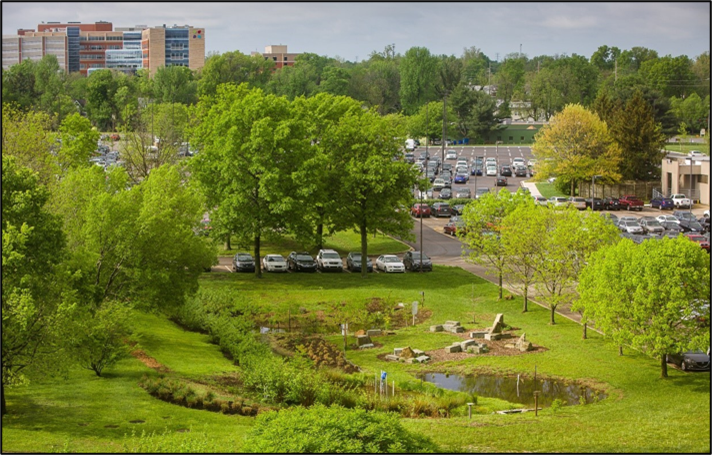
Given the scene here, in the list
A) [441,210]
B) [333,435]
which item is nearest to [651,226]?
[441,210]

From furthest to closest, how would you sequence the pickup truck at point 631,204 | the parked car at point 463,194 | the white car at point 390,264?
the parked car at point 463,194 < the pickup truck at point 631,204 < the white car at point 390,264

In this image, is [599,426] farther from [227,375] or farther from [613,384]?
[227,375]

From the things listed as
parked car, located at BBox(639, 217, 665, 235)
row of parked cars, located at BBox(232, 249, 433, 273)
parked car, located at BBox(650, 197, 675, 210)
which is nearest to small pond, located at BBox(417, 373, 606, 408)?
row of parked cars, located at BBox(232, 249, 433, 273)

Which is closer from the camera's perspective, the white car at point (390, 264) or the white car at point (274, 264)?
the white car at point (274, 264)

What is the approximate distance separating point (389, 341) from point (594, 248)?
33.5 ft

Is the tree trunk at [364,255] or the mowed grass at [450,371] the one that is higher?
the tree trunk at [364,255]

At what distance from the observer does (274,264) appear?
52938 millimetres

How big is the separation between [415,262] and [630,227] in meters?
20.9

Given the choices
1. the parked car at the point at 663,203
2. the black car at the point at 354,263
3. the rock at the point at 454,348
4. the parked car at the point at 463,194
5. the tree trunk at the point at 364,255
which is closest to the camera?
the rock at the point at 454,348

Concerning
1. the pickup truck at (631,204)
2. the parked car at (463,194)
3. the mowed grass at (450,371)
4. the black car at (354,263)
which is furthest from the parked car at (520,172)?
the mowed grass at (450,371)

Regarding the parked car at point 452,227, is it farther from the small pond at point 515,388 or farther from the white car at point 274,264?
the small pond at point 515,388

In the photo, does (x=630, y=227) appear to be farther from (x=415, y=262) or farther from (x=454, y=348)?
(x=454, y=348)

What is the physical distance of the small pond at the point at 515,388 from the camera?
104 ft

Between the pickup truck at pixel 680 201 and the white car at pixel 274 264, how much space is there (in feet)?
134
